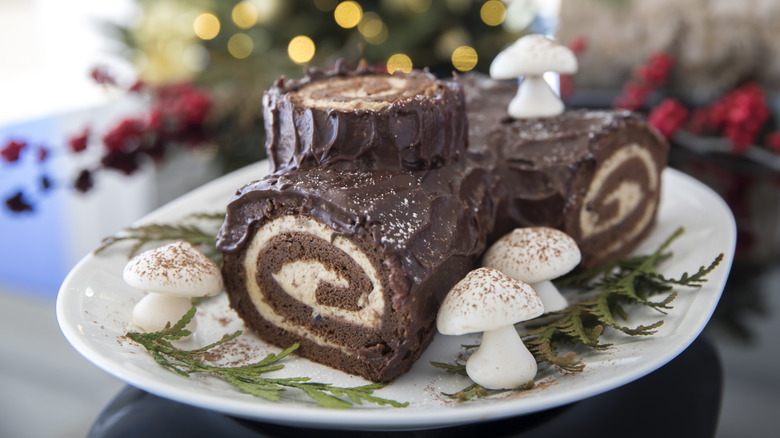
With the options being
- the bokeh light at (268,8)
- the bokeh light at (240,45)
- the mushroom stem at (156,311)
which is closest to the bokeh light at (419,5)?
the bokeh light at (268,8)

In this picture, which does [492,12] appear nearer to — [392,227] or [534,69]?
[534,69]

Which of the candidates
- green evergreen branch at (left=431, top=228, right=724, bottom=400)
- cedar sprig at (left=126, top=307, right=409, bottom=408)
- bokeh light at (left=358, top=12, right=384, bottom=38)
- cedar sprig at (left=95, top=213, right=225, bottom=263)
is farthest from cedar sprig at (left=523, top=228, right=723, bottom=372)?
bokeh light at (left=358, top=12, right=384, bottom=38)

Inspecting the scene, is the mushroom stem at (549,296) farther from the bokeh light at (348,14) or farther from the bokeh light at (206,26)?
the bokeh light at (206,26)

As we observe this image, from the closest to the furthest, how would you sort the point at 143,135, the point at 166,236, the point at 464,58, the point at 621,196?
the point at 166,236
the point at 621,196
the point at 143,135
the point at 464,58

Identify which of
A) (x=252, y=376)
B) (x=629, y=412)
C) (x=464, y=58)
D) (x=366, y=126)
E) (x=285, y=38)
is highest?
(x=285, y=38)

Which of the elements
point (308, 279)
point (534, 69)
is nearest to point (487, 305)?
point (308, 279)

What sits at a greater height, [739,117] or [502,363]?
[739,117]

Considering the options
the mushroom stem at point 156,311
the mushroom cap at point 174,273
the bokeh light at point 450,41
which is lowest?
the mushroom stem at point 156,311

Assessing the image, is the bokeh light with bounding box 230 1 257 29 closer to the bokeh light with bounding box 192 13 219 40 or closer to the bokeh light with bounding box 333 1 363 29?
the bokeh light with bounding box 192 13 219 40
